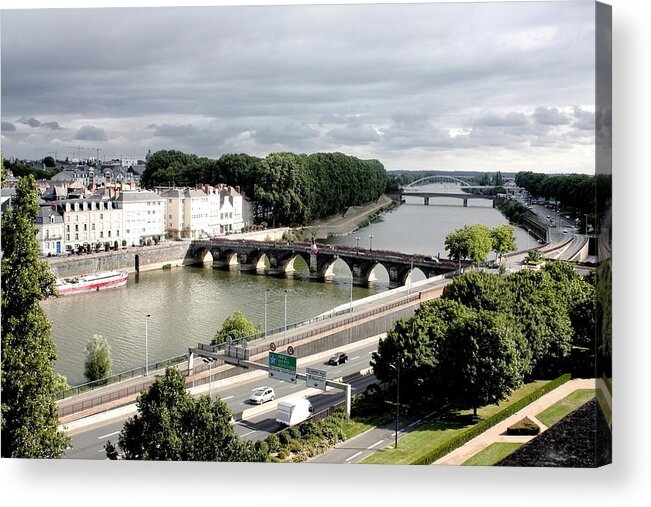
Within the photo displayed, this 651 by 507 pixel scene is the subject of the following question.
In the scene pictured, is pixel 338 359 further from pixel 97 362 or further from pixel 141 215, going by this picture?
pixel 141 215

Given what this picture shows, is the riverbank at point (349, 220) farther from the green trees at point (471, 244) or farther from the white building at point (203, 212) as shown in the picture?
the green trees at point (471, 244)

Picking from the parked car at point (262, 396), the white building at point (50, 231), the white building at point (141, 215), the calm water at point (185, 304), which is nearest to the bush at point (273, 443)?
the parked car at point (262, 396)

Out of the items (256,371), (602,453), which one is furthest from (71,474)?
(602,453)

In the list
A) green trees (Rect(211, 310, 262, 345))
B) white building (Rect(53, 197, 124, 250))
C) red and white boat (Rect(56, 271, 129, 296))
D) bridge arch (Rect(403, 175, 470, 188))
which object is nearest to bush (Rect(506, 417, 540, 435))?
green trees (Rect(211, 310, 262, 345))

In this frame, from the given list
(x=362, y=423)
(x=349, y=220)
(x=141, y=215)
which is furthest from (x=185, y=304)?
(x=349, y=220)

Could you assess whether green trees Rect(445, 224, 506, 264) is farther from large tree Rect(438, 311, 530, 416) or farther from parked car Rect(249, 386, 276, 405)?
parked car Rect(249, 386, 276, 405)
